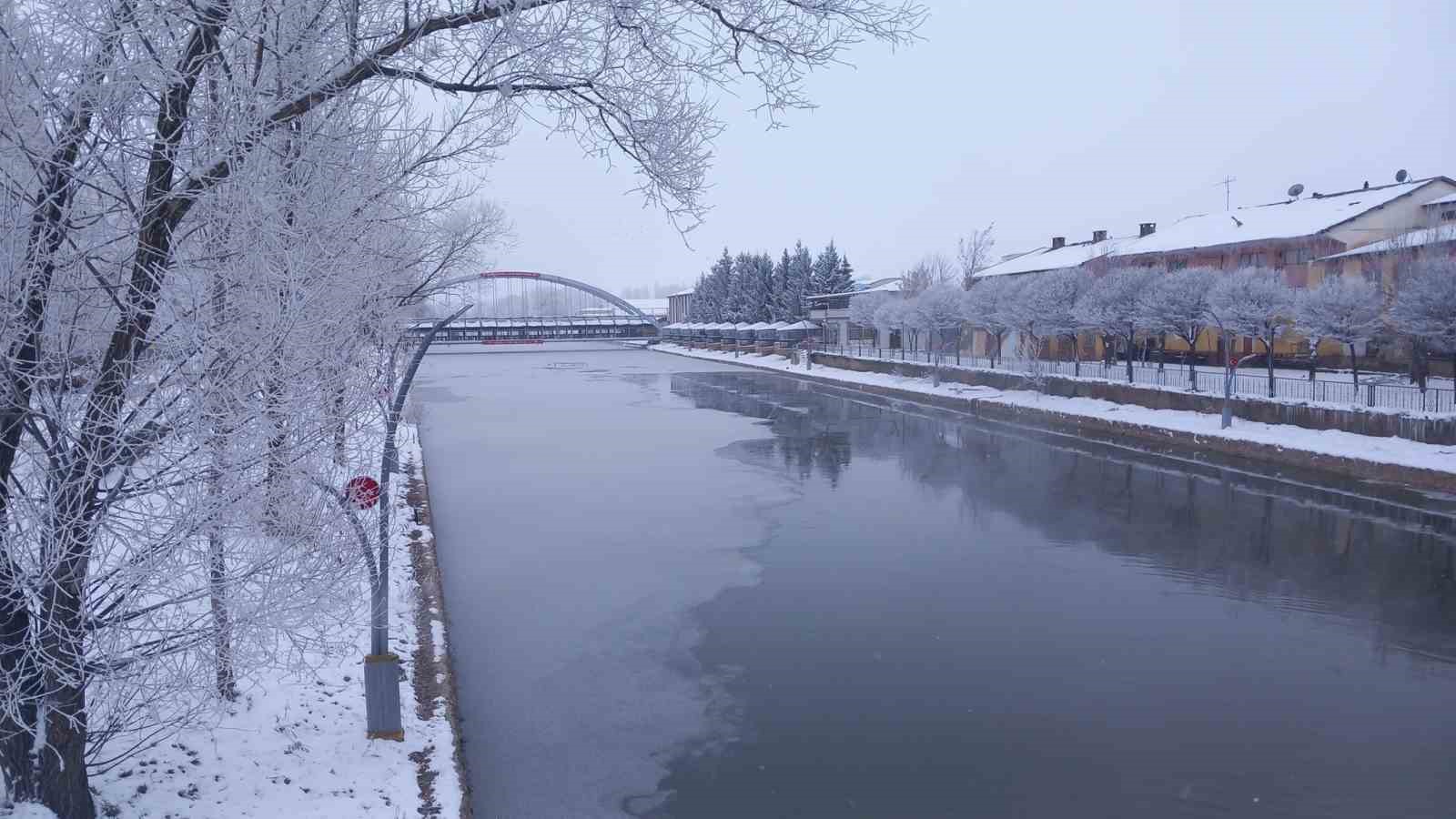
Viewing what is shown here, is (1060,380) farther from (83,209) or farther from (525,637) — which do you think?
(83,209)

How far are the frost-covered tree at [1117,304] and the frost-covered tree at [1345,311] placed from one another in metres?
6.29

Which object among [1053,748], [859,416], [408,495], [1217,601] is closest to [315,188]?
[1053,748]

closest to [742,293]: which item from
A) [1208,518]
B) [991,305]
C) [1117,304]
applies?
[991,305]

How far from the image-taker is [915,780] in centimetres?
682

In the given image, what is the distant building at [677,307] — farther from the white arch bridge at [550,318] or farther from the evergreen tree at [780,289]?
the evergreen tree at [780,289]

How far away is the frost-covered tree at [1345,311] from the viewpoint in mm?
23078

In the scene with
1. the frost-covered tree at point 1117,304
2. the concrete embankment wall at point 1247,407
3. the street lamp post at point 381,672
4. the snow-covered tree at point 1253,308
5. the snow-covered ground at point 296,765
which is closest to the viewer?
the snow-covered ground at point 296,765

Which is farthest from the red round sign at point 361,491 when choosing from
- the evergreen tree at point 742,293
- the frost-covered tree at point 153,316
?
the evergreen tree at point 742,293

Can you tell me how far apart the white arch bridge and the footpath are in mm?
55748

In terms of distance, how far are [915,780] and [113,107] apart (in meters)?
5.94

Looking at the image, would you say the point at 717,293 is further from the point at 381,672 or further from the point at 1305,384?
the point at 381,672

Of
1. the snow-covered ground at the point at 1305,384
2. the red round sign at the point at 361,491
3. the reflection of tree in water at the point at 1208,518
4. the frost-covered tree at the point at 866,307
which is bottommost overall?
the reflection of tree in water at the point at 1208,518

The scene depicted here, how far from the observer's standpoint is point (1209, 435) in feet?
74.1

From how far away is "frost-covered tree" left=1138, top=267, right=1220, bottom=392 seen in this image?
28438mm
